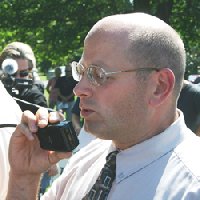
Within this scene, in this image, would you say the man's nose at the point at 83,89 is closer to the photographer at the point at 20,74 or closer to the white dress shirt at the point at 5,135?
the white dress shirt at the point at 5,135

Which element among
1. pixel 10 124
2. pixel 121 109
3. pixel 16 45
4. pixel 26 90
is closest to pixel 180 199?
pixel 121 109

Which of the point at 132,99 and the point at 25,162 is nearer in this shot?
the point at 132,99

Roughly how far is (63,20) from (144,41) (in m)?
13.0

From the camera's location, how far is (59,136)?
7.04 ft

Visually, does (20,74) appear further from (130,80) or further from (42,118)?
(130,80)

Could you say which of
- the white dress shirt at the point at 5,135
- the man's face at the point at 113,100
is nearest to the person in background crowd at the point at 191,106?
the white dress shirt at the point at 5,135

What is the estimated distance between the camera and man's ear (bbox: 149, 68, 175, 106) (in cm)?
206

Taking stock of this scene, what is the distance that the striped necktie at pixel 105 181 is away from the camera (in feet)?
6.72

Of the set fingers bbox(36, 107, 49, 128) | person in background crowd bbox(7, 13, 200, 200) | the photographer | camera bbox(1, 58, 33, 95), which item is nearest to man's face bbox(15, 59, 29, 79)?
the photographer

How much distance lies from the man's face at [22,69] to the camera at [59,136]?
4.02 meters

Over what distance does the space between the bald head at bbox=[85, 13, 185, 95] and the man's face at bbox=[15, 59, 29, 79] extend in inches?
164

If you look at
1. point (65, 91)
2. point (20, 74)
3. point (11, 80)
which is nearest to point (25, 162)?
point (11, 80)

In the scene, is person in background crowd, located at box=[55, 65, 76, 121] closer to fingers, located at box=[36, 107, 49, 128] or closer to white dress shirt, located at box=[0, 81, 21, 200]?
white dress shirt, located at box=[0, 81, 21, 200]

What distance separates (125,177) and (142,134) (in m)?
0.17
